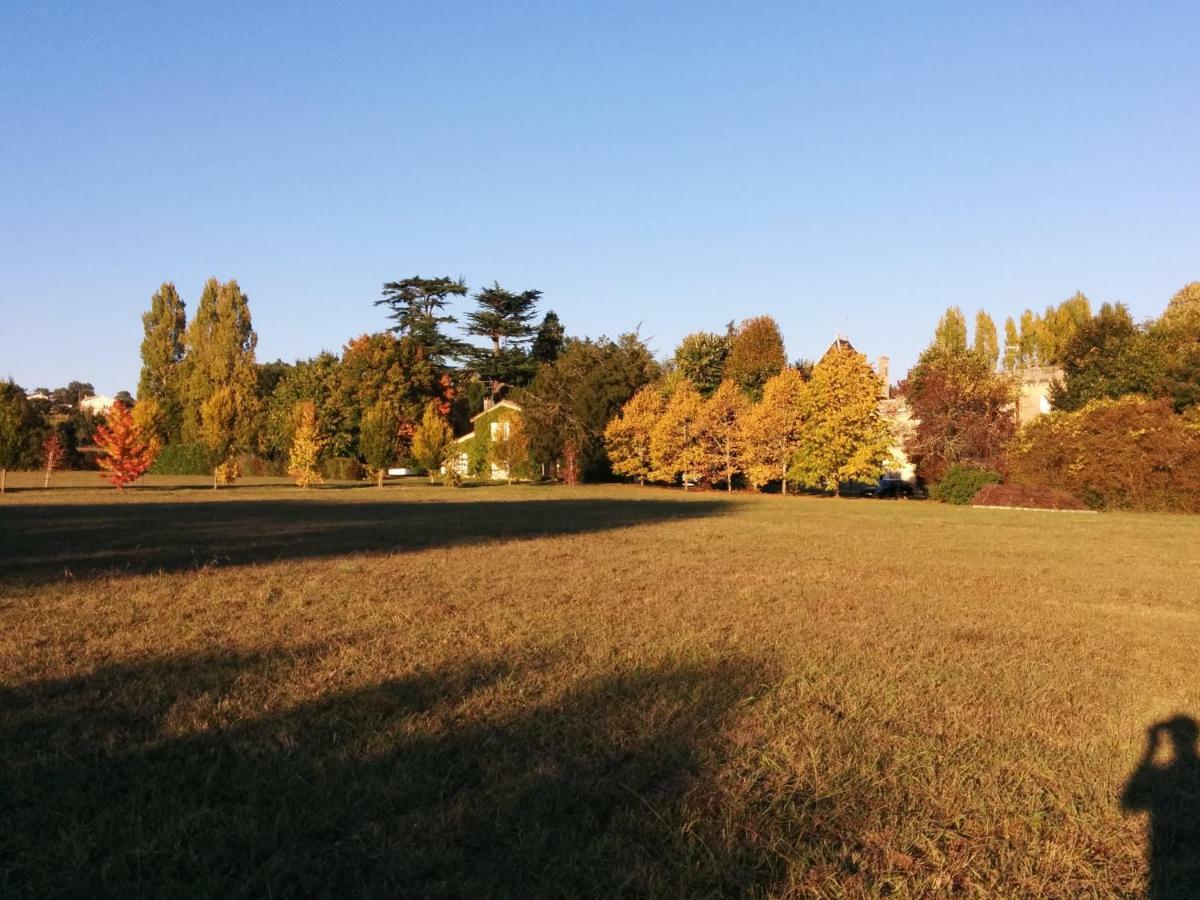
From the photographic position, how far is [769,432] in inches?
1625

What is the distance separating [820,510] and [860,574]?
57.2 feet

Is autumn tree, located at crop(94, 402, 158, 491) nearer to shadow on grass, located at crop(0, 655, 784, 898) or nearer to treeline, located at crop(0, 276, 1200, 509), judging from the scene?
treeline, located at crop(0, 276, 1200, 509)

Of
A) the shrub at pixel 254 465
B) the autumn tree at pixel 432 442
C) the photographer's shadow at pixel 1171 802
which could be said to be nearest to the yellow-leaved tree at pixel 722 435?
the autumn tree at pixel 432 442

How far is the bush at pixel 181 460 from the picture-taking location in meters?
58.3

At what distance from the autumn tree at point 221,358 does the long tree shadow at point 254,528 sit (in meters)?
22.2

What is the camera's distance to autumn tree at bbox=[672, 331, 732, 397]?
191 feet

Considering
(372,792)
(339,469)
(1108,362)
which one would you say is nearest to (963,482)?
(1108,362)

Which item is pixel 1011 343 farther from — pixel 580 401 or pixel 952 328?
pixel 580 401

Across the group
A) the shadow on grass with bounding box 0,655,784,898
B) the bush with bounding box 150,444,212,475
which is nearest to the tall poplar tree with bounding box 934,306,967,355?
the bush with bounding box 150,444,212,475

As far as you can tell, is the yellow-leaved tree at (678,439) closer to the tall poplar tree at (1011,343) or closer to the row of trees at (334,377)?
the row of trees at (334,377)

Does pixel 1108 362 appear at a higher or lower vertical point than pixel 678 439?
higher

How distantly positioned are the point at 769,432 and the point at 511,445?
14.7 m

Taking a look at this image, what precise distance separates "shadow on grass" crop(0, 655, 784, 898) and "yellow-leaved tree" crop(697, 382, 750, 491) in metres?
38.0

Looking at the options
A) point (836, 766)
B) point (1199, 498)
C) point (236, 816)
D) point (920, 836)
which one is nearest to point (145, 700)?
point (236, 816)
